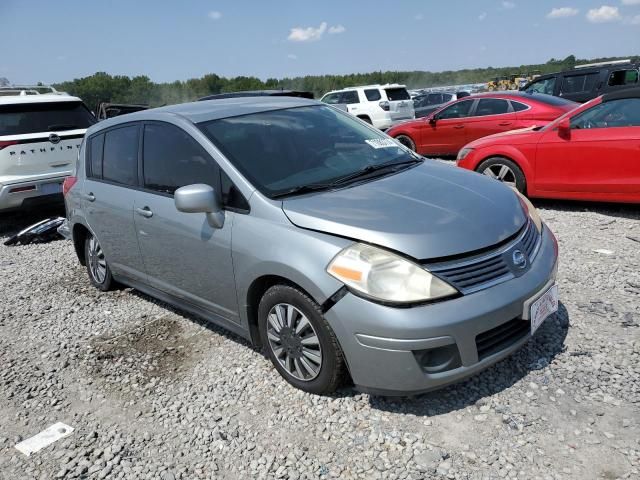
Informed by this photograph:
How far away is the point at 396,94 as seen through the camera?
1753 centimetres

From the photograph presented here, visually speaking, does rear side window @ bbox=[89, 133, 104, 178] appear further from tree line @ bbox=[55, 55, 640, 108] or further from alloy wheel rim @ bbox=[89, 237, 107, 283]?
tree line @ bbox=[55, 55, 640, 108]

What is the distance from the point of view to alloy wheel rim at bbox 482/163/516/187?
686cm

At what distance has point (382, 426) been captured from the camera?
8.97 ft

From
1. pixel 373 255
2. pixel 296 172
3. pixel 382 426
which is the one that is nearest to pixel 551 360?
pixel 382 426

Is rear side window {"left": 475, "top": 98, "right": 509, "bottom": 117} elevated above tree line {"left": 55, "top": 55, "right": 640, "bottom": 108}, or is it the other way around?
tree line {"left": 55, "top": 55, "right": 640, "bottom": 108}

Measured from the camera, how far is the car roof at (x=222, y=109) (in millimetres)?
3686

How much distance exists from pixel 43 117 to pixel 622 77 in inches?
520

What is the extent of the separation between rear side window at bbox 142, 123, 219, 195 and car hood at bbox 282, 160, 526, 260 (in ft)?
2.36

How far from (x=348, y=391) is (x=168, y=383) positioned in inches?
47.4

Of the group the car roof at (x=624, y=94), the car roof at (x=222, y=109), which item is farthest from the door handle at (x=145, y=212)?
the car roof at (x=624, y=94)

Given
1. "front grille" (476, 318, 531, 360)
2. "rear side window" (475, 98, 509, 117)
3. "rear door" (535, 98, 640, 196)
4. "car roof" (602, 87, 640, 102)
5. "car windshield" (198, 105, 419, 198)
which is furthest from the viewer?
"rear side window" (475, 98, 509, 117)

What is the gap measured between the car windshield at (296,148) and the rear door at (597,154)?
10.2ft

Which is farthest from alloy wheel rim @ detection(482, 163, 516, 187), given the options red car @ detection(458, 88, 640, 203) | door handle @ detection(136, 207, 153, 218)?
door handle @ detection(136, 207, 153, 218)

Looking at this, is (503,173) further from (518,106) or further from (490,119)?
(490,119)
